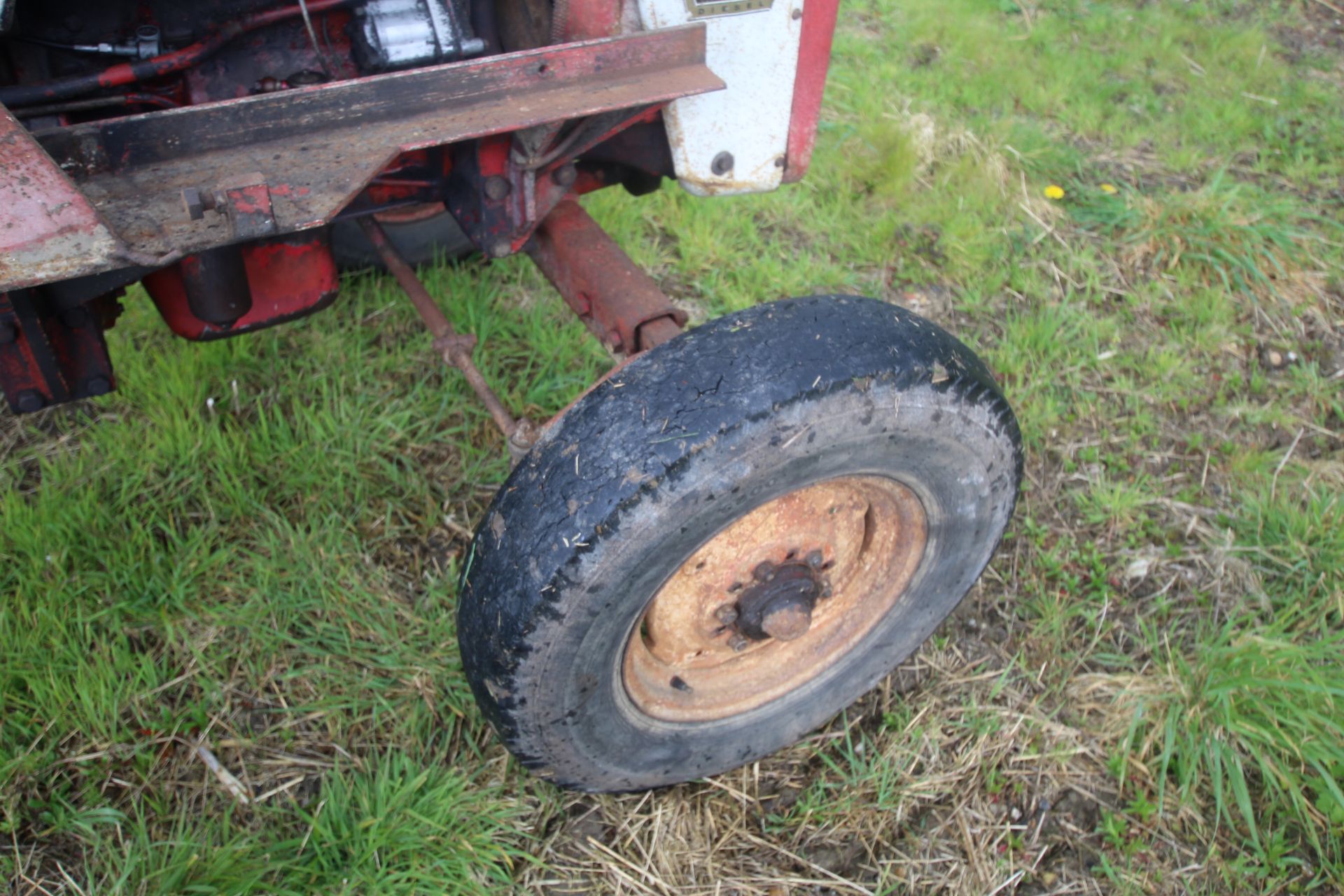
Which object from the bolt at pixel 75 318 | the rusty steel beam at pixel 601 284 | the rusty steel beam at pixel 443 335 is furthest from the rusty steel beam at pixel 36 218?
Result: the rusty steel beam at pixel 601 284

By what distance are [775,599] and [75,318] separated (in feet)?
4.67

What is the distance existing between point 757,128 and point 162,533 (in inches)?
68.5

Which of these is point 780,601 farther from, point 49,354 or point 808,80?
point 49,354

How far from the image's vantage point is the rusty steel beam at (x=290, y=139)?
Result: 4.52 ft

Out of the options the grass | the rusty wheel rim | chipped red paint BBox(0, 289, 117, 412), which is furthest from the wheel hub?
chipped red paint BBox(0, 289, 117, 412)

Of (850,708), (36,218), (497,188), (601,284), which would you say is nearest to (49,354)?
(36,218)

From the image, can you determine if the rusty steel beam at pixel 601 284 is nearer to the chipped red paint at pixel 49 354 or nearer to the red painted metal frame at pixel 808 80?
the red painted metal frame at pixel 808 80

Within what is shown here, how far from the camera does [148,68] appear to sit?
5.59 feet

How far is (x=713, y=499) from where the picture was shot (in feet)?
Result: 4.92

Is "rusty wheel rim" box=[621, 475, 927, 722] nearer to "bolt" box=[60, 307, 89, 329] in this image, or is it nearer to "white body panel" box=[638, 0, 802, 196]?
"white body panel" box=[638, 0, 802, 196]

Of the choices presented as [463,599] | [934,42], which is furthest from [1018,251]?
[463,599]

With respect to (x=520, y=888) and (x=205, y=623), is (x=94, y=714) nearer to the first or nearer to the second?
(x=205, y=623)

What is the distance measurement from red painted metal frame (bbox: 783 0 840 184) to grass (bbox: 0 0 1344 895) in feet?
3.47

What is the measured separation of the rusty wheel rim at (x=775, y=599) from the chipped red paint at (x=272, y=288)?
103cm
